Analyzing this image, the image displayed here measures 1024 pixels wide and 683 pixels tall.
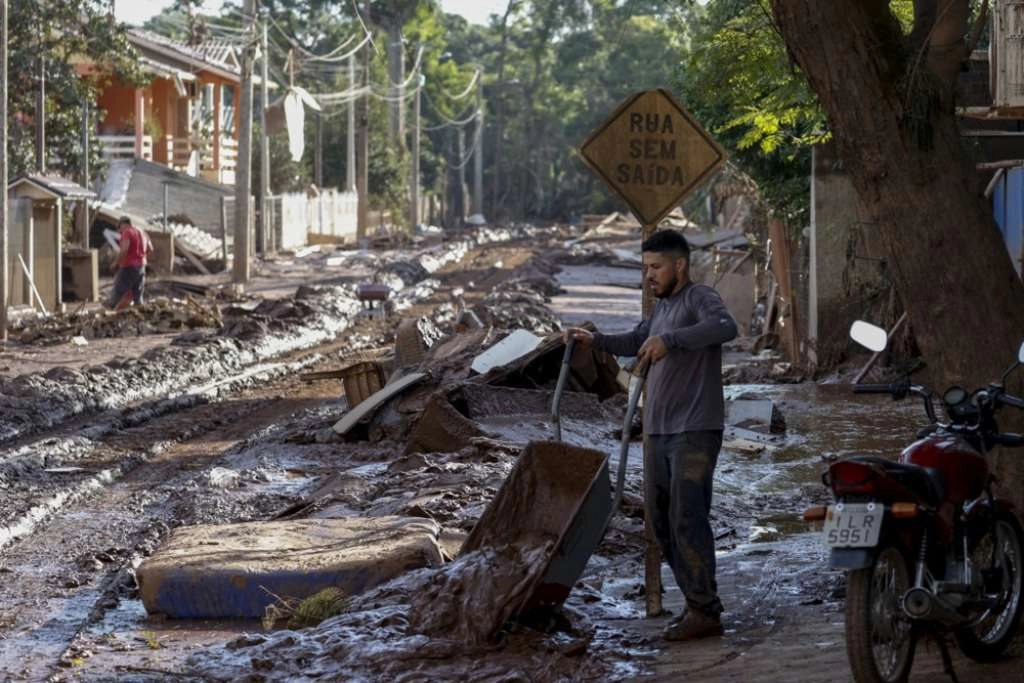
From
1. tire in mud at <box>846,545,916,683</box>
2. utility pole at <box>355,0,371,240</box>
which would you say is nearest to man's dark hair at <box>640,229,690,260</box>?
tire in mud at <box>846,545,916,683</box>

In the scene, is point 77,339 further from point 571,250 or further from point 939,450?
point 571,250

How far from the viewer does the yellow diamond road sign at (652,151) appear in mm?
9766

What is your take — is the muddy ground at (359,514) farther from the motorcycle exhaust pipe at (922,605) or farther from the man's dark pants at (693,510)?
the motorcycle exhaust pipe at (922,605)

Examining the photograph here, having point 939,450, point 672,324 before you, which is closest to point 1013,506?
point 939,450

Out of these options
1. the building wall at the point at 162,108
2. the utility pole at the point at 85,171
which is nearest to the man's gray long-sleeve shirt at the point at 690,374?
the utility pole at the point at 85,171

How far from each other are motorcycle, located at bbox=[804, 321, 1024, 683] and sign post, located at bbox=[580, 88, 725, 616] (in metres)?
2.81

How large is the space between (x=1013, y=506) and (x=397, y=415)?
8.33 meters

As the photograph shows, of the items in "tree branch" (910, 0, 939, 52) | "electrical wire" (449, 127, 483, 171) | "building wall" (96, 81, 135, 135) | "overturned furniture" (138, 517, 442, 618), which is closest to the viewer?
"tree branch" (910, 0, 939, 52)

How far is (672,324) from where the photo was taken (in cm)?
809

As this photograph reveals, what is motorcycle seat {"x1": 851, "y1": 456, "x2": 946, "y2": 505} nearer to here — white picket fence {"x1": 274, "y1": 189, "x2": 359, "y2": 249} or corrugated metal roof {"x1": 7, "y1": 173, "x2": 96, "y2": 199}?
corrugated metal roof {"x1": 7, "y1": 173, "x2": 96, "y2": 199}

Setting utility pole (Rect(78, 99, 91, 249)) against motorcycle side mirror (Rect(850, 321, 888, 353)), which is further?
utility pole (Rect(78, 99, 91, 249))

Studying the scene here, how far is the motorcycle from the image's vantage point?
6469 millimetres

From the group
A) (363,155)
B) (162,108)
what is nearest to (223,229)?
(162,108)

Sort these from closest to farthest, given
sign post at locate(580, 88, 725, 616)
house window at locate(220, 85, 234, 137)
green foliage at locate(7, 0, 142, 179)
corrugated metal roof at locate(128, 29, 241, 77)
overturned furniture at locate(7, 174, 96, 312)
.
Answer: sign post at locate(580, 88, 725, 616) < overturned furniture at locate(7, 174, 96, 312) < green foliage at locate(7, 0, 142, 179) < corrugated metal roof at locate(128, 29, 241, 77) < house window at locate(220, 85, 234, 137)
